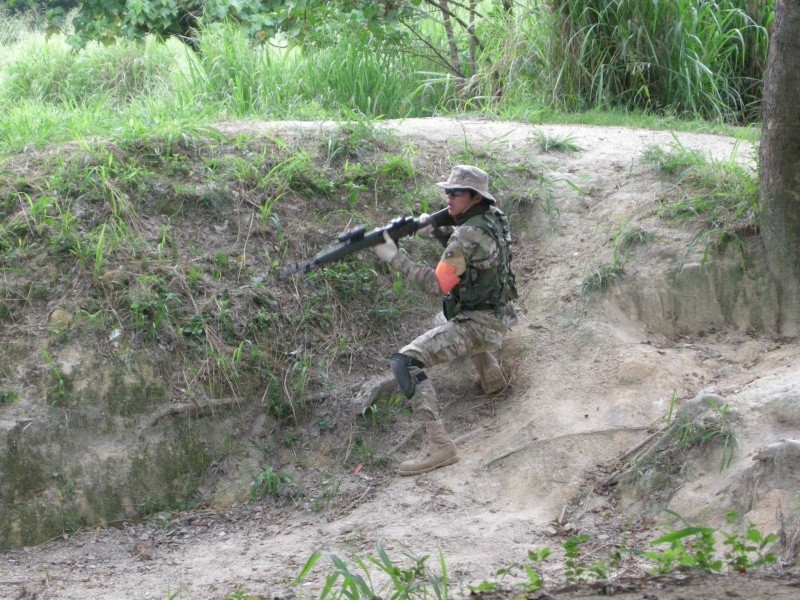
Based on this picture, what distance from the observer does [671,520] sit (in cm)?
468

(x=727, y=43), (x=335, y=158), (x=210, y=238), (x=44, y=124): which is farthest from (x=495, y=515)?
(x=727, y=43)

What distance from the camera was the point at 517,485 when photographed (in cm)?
530

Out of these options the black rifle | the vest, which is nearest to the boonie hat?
the vest

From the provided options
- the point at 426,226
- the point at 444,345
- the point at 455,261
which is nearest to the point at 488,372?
the point at 444,345

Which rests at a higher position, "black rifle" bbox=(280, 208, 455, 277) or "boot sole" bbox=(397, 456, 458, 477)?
"black rifle" bbox=(280, 208, 455, 277)

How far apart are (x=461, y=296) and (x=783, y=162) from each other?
2102 mm

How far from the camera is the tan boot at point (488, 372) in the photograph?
590 cm

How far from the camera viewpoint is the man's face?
5.52m

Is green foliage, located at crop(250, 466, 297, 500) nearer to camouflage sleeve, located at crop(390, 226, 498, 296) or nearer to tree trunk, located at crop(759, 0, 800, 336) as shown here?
camouflage sleeve, located at crop(390, 226, 498, 296)

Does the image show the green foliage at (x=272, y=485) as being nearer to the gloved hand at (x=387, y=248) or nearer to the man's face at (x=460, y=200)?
the gloved hand at (x=387, y=248)

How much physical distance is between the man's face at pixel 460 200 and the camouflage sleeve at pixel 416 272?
0.43 m

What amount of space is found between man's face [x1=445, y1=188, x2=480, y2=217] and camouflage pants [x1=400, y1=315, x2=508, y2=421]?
630 millimetres

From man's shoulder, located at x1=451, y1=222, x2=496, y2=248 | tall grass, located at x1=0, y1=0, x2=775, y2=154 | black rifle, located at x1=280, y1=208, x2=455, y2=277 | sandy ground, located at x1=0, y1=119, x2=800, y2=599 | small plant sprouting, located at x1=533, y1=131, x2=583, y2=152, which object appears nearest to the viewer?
sandy ground, located at x1=0, y1=119, x2=800, y2=599

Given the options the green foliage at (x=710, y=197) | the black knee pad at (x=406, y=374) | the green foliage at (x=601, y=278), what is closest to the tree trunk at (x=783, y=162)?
the green foliage at (x=710, y=197)
